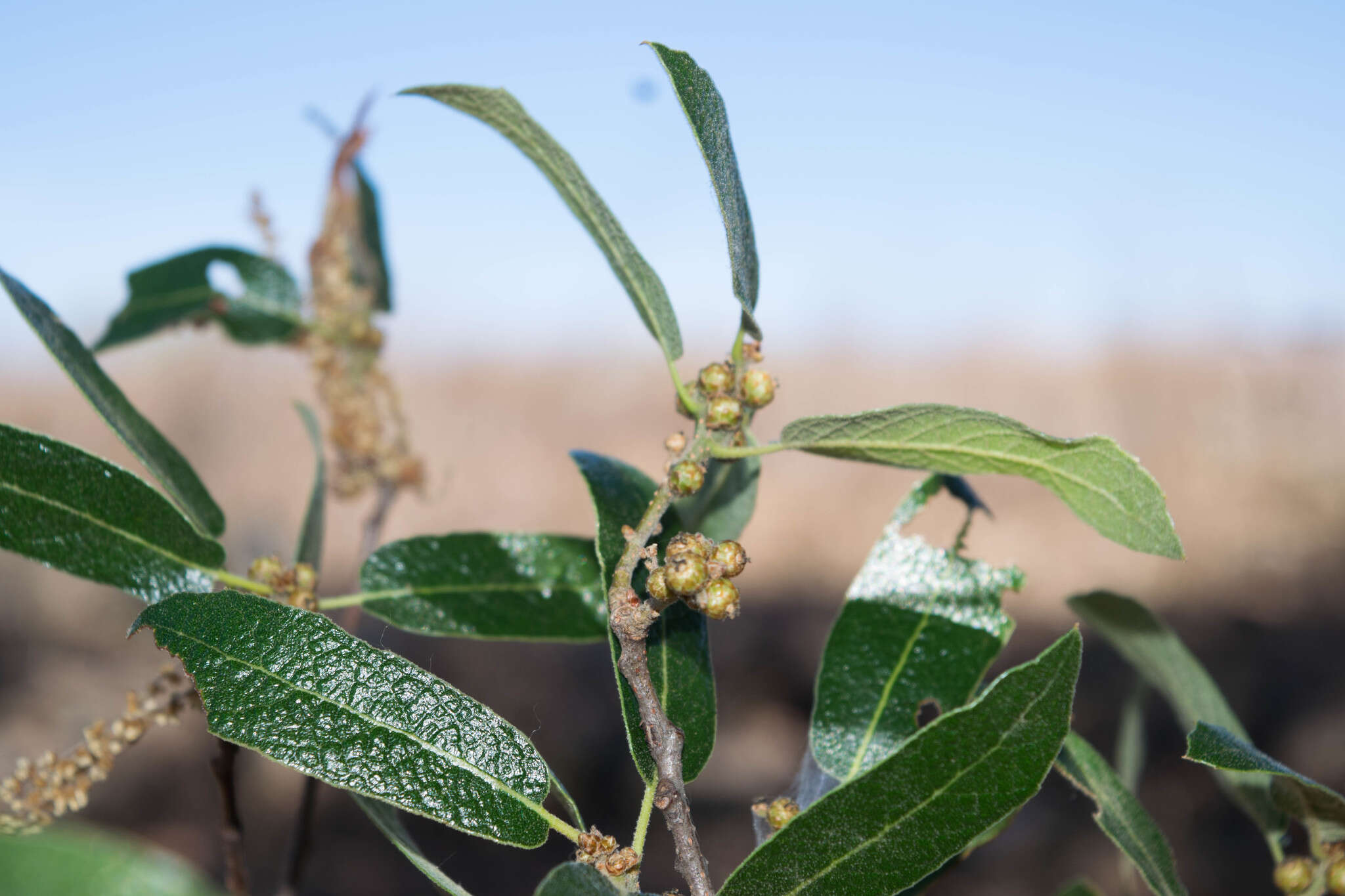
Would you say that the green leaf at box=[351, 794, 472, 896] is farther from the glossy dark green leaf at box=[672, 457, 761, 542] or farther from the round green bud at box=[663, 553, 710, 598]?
the glossy dark green leaf at box=[672, 457, 761, 542]

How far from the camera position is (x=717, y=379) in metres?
0.72

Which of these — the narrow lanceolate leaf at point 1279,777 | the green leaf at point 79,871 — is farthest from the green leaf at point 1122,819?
the green leaf at point 79,871

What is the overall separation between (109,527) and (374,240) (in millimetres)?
770

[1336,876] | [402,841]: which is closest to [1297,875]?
[1336,876]

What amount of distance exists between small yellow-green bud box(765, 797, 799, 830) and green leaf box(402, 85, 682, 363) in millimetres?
366

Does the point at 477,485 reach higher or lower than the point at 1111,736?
higher

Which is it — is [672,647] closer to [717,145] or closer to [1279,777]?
[717,145]

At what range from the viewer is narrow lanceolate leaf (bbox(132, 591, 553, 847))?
1.94 ft

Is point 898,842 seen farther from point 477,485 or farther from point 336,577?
point 477,485

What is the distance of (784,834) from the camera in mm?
570

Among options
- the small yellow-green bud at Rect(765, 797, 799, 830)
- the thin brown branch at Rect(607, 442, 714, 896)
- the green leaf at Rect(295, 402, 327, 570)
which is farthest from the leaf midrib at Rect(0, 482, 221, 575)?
the small yellow-green bud at Rect(765, 797, 799, 830)

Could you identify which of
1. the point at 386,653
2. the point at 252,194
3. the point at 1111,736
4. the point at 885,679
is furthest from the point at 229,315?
the point at 1111,736

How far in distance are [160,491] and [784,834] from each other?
562 millimetres

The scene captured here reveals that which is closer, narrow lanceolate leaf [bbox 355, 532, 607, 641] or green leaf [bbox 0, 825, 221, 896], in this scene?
green leaf [bbox 0, 825, 221, 896]
